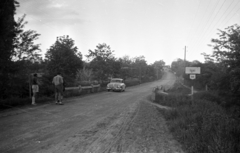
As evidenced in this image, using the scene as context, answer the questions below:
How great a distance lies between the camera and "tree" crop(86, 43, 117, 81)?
26.1m

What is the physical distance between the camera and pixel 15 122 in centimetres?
630

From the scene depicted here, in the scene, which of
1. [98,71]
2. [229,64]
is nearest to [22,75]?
[229,64]

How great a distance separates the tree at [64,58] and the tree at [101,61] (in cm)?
1085

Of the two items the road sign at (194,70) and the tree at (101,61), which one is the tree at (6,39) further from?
the tree at (101,61)

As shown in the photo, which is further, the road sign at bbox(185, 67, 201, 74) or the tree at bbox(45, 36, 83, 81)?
the tree at bbox(45, 36, 83, 81)

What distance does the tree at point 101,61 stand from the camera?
26141 millimetres

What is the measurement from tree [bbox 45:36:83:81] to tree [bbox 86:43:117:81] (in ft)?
35.6

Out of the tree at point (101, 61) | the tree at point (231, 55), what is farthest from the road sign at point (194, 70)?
the tree at point (101, 61)

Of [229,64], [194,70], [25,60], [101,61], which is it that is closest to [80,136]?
[25,60]

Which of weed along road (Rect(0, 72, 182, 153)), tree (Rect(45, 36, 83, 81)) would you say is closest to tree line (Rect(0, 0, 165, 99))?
tree (Rect(45, 36, 83, 81))

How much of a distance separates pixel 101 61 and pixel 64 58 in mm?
12427

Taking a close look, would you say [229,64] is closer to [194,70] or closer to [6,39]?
[194,70]

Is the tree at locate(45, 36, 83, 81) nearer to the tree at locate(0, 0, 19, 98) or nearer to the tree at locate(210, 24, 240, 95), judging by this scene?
the tree at locate(0, 0, 19, 98)

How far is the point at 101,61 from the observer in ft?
85.9
